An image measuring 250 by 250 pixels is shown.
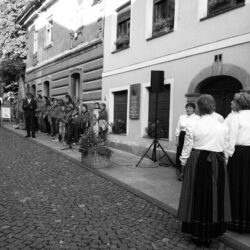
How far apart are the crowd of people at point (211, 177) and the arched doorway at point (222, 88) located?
13.4ft

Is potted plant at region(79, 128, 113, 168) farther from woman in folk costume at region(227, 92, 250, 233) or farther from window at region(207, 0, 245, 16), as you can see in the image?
woman in folk costume at region(227, 92, 250, 233)

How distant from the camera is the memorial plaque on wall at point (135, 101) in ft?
37.3

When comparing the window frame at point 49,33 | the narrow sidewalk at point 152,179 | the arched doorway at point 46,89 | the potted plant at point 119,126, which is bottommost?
the narrow sidewalk at point 152,179

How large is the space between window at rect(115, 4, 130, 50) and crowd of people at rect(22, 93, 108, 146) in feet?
7.77

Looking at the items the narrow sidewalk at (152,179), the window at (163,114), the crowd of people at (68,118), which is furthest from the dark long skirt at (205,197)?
the crowd of people at (68,118)

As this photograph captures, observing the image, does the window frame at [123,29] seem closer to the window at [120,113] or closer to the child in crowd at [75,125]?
the window at [120,113]

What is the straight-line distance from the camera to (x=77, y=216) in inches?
198

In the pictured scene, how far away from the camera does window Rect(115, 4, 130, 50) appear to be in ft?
40.8

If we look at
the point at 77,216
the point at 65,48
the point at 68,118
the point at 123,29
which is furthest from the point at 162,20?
the point at 65,48

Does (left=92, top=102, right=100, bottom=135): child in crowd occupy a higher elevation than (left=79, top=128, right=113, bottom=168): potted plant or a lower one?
higher

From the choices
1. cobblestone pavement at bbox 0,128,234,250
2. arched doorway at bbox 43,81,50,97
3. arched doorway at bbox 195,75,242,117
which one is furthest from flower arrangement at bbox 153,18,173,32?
arched doorway at bbox 43,81,50,97

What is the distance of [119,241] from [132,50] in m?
8.62

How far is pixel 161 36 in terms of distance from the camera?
10.4m

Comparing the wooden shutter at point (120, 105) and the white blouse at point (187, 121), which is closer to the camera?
the white blouse at point (187, 121)
